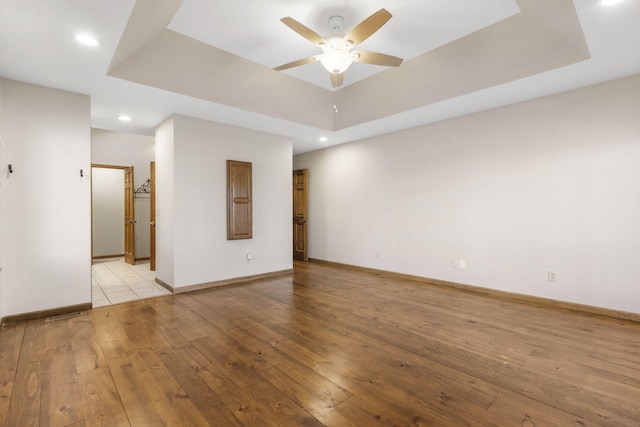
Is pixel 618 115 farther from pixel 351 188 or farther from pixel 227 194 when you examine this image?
pixel 227 194

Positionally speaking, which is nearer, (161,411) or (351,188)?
(161,411)

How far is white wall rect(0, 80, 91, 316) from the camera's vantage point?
3.33 meters

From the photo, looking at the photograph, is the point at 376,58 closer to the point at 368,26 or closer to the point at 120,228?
the point at 368,26

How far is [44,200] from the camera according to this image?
351 centimetres

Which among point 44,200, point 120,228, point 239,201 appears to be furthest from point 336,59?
point 120,228

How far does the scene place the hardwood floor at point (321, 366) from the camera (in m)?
1.81

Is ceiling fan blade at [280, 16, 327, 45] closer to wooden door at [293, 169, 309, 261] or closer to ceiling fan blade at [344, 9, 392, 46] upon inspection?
ceiling fan blade at [344, 9, 392, 46]

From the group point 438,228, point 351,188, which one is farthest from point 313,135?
point 438,228

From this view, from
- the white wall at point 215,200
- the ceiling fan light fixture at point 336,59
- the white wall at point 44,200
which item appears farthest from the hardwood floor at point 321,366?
the ceiling fan light fixture at point 336,59

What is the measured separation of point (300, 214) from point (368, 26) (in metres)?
5.30

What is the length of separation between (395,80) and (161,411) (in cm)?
462

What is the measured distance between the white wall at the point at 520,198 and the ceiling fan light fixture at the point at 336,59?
8.91 ft

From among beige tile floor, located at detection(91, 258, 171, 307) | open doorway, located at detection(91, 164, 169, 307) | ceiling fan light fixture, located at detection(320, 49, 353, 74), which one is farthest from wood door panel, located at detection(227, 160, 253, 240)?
ceiling fan light fixture, located at detection(320, 49, 353, 74)

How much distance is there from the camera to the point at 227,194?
16.5 ft
